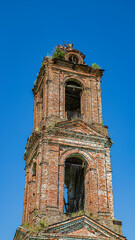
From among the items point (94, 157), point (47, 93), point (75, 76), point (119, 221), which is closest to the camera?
point (119, 221)

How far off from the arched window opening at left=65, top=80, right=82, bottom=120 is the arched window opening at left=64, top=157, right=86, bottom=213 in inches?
105

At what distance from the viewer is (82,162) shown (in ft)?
62.8

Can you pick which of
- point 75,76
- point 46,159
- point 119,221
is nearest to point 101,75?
point 75,76

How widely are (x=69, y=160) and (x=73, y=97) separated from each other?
4.57 m

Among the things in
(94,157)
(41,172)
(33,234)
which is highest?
(94,157)

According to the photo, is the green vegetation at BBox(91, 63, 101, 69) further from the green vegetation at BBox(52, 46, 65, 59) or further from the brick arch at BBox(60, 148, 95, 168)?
the brick arch at BBox(60, 148, 95, 168)

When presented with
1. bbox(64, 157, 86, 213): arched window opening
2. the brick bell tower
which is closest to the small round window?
the brick bell tower

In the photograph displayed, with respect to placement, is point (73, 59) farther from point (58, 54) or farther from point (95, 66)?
point (95, 66)

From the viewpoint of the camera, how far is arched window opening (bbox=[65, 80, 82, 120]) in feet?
67.1

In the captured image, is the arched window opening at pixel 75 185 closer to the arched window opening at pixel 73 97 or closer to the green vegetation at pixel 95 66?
the arched window opening at pixel 73 97

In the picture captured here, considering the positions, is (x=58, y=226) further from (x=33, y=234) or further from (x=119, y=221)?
(x=119, y=221)

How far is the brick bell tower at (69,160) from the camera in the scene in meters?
15.6

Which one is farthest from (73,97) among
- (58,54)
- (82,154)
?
(82,154)

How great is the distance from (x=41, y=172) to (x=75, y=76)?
22.5 ft
